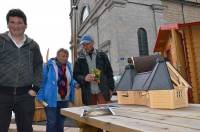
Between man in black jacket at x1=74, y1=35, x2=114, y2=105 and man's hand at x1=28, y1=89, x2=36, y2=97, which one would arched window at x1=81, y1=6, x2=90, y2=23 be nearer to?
man in black jacket at x1=74, y1=35, x2=114, y2=105

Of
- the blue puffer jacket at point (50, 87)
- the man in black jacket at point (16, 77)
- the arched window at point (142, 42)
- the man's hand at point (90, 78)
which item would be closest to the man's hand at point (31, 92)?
the man in black jacket at point (16, 77)

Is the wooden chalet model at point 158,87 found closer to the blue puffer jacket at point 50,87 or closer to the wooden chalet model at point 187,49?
the blue puffer jacket at point 50,87

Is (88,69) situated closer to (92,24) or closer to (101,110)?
(101,110)

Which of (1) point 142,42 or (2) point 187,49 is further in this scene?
(1) point 142,42

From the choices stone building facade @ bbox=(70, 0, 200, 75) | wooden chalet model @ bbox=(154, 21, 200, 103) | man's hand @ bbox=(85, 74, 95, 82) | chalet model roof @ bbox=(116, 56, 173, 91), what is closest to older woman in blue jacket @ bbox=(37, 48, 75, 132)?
man's hand @ bbox=(85, 74, 95, 82)

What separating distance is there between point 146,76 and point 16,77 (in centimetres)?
140

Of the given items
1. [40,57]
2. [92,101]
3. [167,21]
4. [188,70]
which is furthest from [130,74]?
[167,21]

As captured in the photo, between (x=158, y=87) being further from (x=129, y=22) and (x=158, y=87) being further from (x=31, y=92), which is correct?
(x=129, y=22)

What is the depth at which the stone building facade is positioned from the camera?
2453cm

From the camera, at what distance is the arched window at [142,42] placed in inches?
1003

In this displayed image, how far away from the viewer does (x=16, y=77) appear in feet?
10.8

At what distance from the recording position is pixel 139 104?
110 inches

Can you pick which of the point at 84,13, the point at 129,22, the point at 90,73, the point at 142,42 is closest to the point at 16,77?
the point at 90,73

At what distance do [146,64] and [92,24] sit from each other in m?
26.5
